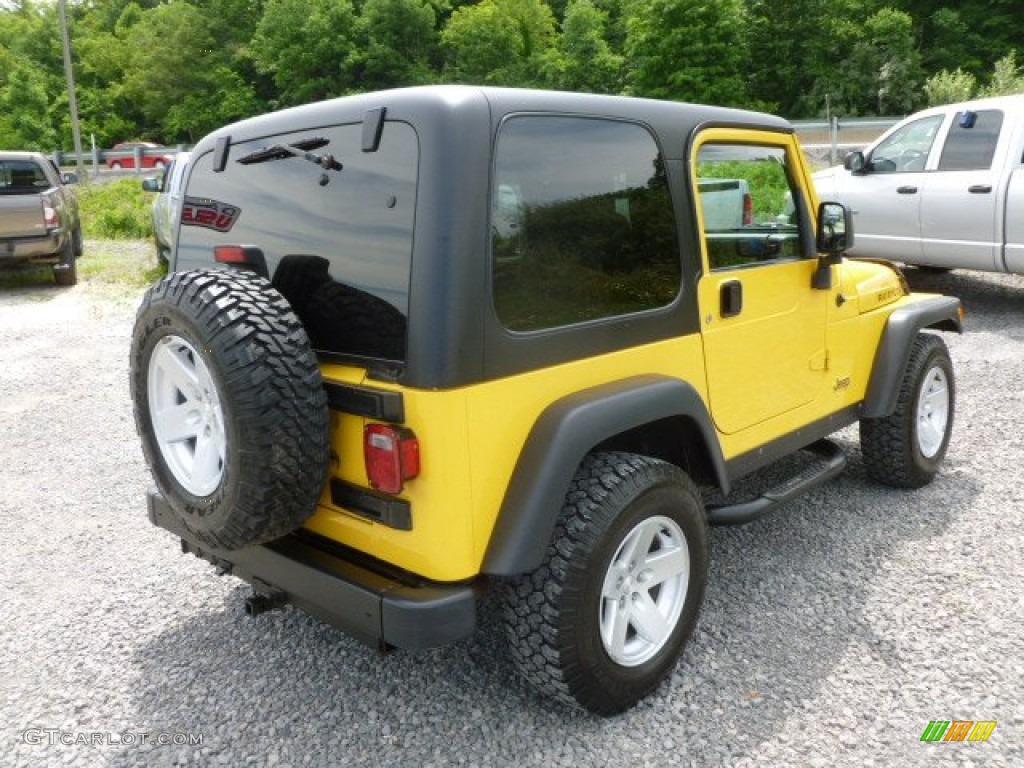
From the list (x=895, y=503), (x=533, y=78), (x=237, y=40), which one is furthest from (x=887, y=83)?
(x=237, y=40)

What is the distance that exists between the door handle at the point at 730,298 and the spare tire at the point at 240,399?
1543 mm

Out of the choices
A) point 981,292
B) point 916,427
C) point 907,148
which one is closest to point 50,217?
point 907,148

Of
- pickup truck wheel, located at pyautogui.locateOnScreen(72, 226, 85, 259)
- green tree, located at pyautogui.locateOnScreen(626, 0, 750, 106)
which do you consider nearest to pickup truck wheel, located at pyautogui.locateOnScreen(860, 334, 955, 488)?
pickup truck wheel, located at pyautogui.locateOnScreen(72, 226, 85, 259)

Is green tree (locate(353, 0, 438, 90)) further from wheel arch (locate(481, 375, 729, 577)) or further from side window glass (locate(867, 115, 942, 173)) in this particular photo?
wheel arch (locate(481, 375, 729, 577))

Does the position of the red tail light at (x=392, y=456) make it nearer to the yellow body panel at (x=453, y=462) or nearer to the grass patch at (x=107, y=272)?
the yellow body panel at (x=453, y=462)

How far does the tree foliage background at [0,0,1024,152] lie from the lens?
40938mm

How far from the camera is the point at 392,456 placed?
227 centimetres

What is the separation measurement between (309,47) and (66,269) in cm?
5160

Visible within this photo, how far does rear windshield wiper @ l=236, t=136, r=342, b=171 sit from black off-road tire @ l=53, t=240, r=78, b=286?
1034cm

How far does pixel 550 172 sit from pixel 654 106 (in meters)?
0.64

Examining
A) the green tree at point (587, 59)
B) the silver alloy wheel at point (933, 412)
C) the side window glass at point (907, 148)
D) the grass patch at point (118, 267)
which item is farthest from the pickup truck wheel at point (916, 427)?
the green tree at point (587, 59)

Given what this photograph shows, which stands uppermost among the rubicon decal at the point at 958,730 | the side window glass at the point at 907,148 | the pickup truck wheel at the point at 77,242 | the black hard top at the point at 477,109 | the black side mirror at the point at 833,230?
the side window glass at the point at 907,148

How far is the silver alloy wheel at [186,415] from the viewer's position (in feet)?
7.94

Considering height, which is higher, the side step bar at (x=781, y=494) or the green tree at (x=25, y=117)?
the green tree at (x=25, y=117)
